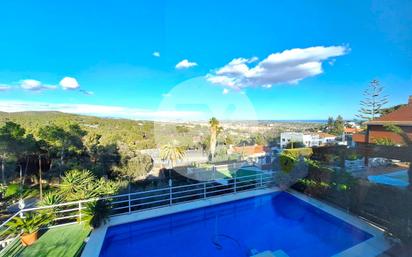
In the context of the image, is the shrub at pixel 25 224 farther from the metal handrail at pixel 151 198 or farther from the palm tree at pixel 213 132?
the palm tree at pixel 213 132

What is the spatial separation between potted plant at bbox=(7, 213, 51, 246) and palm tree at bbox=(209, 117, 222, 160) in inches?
288

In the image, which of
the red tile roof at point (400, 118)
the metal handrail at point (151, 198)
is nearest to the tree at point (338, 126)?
the red tile roof at point (400, 118)

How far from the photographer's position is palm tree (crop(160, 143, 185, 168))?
11.5 metres

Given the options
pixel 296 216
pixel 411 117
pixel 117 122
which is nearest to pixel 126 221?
pixel 296 216

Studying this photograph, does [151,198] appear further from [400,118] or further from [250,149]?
[250,149]

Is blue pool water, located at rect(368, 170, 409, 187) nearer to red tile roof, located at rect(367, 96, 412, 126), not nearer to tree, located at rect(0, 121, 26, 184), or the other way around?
red tile roof, located at rect(367, 96, 412, 126)

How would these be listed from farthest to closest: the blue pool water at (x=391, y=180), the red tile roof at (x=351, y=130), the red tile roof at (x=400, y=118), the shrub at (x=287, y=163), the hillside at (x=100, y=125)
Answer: the hillside at (x=100, y=125), the red tile roof at (x=351, y=130), the shrub at (x=287, y=163), the red tile roof at (x=400, y=118), the blue pool water at (x=391, y=180)

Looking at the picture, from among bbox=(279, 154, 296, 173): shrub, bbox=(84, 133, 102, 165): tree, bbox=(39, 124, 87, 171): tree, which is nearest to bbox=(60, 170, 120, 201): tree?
bbox=(279, 154, 296, 173): shrub

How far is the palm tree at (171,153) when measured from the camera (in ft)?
37.6

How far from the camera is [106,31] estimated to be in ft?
22.1

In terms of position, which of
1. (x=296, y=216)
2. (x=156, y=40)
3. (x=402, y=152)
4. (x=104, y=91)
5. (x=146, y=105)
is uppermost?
(x=156, y=40)

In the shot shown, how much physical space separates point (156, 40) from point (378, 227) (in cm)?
778

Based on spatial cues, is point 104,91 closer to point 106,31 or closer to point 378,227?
point 106,31

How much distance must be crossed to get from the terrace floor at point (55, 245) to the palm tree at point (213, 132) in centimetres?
699
